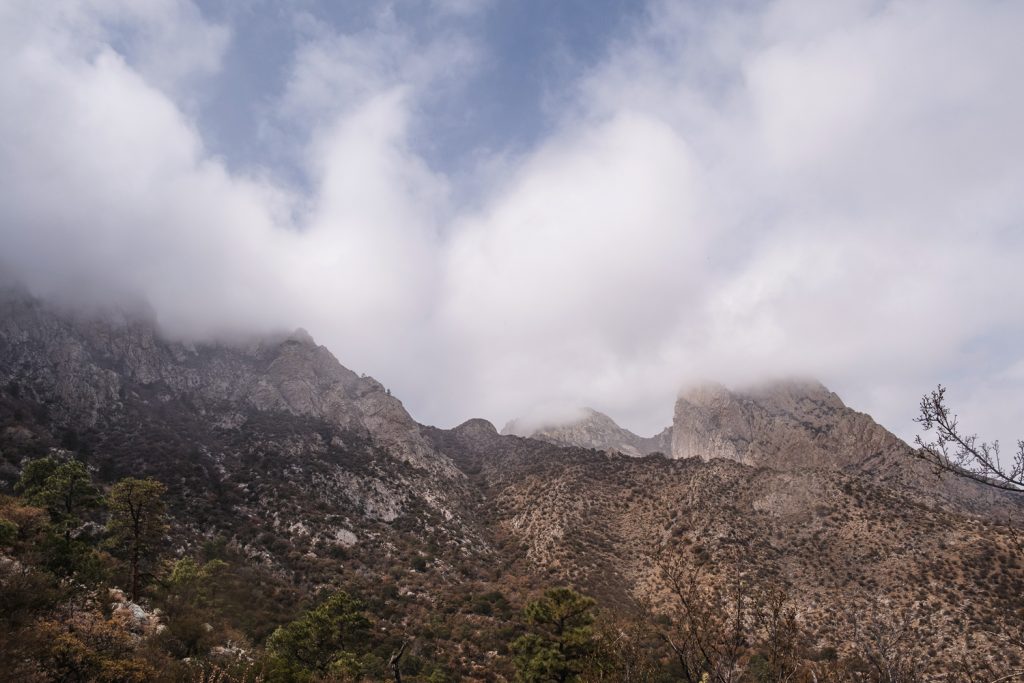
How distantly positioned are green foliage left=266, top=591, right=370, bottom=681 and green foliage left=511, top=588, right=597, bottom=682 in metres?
9.50

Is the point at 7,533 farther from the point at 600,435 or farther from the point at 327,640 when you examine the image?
the point at 600,435

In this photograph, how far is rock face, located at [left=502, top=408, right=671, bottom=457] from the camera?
166 m

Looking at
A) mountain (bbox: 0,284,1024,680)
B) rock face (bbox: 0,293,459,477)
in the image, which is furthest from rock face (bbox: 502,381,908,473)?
rock face (bbox: 0,293,459,477)

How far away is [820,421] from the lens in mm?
100250

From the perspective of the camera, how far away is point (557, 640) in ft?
95.9

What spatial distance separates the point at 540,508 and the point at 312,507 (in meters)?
29.3

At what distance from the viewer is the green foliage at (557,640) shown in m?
27.7

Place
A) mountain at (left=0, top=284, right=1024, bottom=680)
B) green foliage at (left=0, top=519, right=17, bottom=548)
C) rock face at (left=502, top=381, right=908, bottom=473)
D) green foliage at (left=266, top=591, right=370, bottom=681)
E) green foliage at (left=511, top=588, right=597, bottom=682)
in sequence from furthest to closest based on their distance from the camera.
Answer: rock face at (left=502, top=381, right=908, bottom=473), mountain at (left=0, top=284, right=1024, bottom=680), green foliage at (left=511, top=588, right=597, bottom=682), green foliage at (left=266, top=591, right=370, bottom=681), green foliage at (left=0, top=519, right=17, bottom=548)

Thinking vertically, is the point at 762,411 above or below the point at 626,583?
above

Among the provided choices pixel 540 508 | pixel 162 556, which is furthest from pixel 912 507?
pixel 162 556

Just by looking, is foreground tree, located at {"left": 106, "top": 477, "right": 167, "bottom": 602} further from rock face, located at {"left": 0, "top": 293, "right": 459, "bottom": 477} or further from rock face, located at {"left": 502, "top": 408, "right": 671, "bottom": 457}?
rock face, located at {"left": 502, "top": 408, "right": 671, "bottom": 457}

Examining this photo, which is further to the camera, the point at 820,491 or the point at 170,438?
the point at 170,438

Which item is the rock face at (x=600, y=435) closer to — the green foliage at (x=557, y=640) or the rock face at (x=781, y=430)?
the rock face at (x=781, y=430)

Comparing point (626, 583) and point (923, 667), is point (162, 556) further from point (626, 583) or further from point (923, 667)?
point (923, 667)
